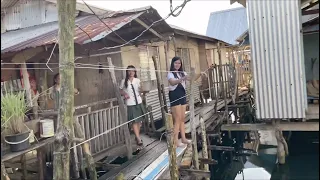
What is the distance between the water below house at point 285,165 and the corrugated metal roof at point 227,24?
10.5m

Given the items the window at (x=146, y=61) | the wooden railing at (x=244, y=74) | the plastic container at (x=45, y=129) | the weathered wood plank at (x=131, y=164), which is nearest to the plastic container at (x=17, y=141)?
the plastic container at (x=45, y=129)

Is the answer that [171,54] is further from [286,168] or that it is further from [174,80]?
[174,80]

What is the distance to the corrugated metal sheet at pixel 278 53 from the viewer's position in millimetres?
3520

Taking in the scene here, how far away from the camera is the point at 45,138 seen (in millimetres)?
4066

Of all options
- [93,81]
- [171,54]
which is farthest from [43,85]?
[171,54]

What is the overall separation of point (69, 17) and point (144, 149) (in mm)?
3633

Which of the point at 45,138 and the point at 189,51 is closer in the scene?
the point at 45,138

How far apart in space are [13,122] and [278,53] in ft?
10.1

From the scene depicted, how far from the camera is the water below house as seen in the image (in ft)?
28.1

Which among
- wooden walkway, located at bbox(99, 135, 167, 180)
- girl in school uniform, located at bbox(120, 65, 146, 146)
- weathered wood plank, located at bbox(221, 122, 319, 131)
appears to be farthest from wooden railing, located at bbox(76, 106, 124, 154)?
weathered wood plank, located at bbox(221, 122, 319, 131)

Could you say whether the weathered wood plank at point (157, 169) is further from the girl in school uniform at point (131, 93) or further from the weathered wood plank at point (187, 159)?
the girl in school uniform at point (131, 93)

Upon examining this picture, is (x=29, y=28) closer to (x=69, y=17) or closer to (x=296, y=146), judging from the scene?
(x=69, y=17)

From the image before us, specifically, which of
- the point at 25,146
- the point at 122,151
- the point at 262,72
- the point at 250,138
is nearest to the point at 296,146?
the point at 250,138

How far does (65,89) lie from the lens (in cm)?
260
